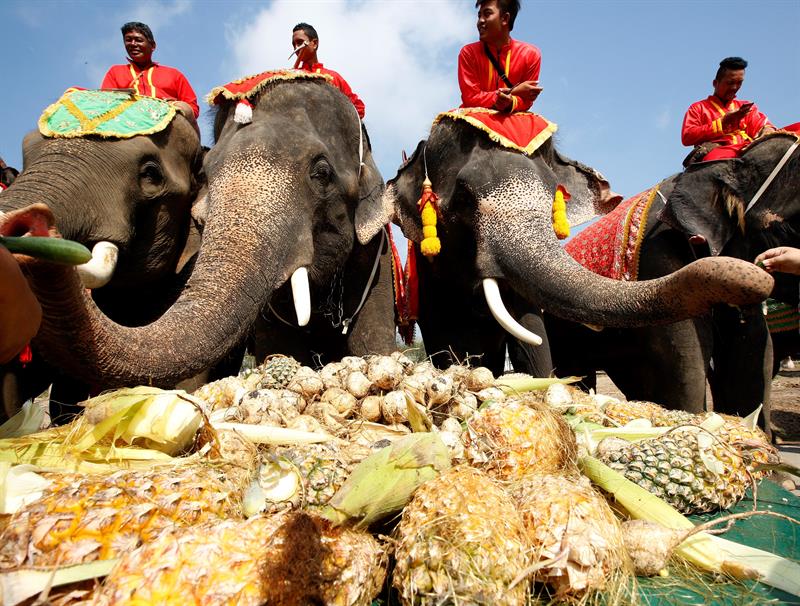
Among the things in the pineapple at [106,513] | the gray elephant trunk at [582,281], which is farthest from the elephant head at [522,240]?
the pineapple at [106,513]

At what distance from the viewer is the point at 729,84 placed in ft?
18.0

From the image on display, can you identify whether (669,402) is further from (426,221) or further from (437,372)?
(437,372)

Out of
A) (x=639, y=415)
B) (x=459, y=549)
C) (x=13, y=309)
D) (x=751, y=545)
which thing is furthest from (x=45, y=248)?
(x=639, y=415)

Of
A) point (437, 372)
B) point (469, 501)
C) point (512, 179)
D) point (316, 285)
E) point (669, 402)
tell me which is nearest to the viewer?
point (469, 501)

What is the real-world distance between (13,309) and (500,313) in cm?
279

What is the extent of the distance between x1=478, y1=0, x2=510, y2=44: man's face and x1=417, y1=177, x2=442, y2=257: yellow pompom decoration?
1273 mm

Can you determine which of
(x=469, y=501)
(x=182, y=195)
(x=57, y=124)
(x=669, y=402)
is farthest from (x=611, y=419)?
(x=57, y=124)

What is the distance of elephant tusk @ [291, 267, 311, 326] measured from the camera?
9.52 feet

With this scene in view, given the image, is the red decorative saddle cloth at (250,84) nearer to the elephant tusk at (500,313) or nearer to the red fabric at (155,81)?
the red fabric at (155,81)

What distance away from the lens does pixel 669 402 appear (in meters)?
4.28

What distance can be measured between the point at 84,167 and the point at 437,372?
7.34 ft

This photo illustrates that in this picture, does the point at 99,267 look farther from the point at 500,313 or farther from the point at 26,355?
the point at 500,313

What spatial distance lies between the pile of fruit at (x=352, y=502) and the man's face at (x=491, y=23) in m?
3.27

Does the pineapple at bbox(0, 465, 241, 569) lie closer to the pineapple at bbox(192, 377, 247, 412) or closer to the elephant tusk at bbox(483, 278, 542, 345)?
the pineapple at bbox(192, 377, 247, 412)
